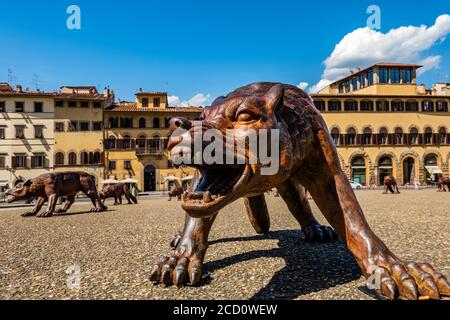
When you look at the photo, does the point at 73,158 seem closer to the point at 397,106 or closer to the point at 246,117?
the point at 397,106

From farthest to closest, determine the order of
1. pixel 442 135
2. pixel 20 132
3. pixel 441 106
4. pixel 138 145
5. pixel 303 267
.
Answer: pixel 441 106 → pixel 442 135 → pixel 138 145 → pixel 20 132 → pixel 303 267

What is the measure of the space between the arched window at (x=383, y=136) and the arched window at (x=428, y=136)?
4.54 metres

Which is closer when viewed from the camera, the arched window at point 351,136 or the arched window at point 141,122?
the arched window at point 141,122

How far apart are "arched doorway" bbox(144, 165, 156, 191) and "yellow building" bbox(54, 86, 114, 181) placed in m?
4.65

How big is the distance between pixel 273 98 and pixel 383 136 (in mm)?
40835

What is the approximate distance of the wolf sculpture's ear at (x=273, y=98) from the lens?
2.79 metres

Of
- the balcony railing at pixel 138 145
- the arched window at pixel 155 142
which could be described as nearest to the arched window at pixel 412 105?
the balcony railing at pixel 138 145

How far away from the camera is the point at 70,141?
121ft

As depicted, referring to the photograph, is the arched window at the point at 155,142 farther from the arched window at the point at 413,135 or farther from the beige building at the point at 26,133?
the arched window at the point at 413,135

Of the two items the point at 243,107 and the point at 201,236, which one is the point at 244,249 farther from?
the point at 243,107

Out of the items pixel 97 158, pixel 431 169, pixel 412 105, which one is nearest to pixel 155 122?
pixel 97 158

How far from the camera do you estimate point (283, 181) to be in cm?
302

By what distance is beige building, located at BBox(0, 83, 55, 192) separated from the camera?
35.3 meters

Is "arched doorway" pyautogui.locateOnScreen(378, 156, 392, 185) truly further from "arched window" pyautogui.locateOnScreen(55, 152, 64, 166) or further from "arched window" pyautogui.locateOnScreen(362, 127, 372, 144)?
"arched window" pyautogui.locateOnScreen(55, 152, 64, 166)
